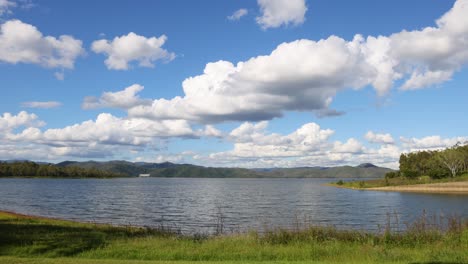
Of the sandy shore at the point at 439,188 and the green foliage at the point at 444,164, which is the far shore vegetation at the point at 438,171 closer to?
the green foliage at the point at 444,164

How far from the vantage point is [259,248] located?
25453mm

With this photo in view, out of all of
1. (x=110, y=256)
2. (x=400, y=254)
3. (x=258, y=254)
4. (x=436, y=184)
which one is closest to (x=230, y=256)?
(x=258, y=254)

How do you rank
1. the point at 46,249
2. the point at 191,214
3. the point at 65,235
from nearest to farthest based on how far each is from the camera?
the point at 46,249, the point at 65,235, the point at 191,214

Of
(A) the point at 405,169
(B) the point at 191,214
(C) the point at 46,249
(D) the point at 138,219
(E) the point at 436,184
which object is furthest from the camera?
(A) the point at 405,169

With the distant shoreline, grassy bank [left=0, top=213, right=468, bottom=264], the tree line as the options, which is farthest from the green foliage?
grassy bank [left=0, top=213, right=468, bottom=264]

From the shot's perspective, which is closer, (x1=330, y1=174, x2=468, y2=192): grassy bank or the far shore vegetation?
(x1=330, y1=174, x2=468, y2=192): grassy bank

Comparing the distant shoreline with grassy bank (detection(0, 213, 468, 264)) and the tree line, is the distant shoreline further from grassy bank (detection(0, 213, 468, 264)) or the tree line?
grassy bank (detection(0, 213, 468, 264))

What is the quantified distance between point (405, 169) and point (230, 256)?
608ft

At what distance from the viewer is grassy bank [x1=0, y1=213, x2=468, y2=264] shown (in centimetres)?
2198

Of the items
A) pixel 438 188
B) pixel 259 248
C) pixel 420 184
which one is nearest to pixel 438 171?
pixel 420 184

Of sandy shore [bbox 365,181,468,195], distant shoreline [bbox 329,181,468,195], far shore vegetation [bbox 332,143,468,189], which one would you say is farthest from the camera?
far shore vegetation [bbox 332,143,468,189]

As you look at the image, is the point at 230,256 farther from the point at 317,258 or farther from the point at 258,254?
the point at 317,258

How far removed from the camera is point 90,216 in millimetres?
70562

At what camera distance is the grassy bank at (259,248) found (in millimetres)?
21984
